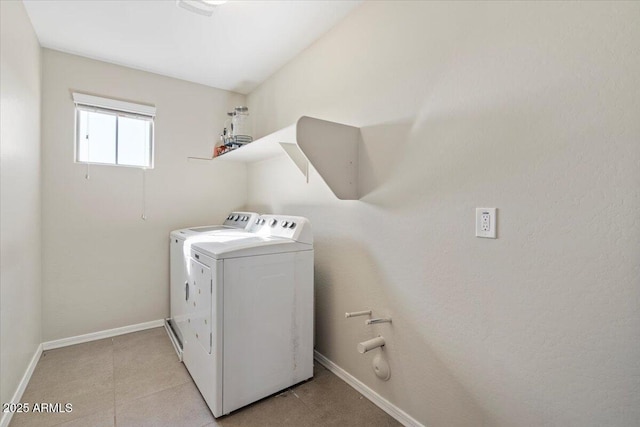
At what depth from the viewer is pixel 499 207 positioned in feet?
3.98

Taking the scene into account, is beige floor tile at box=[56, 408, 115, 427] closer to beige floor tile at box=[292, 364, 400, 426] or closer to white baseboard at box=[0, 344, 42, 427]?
white baseboard at box=[0, 344, 42, 427]

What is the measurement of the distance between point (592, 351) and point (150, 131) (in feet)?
11.1

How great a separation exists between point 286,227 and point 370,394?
46.4 inches

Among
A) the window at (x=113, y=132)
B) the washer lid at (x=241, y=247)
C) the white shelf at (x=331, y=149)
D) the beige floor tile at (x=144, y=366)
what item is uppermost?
the window at (x=113, y=132)

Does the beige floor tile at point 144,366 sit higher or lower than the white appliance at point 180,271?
lower

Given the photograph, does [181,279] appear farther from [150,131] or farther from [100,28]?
[100,28]

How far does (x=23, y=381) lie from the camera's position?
1881mm

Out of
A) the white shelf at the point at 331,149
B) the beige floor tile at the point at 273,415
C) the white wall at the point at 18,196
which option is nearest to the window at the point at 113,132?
the white wall at the point at 18,196

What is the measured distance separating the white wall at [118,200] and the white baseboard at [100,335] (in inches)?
1.9

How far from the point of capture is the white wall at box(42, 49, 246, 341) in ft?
8.04

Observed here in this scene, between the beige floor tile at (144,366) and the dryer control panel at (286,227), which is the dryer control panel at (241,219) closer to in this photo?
the dryer control panel at (286,227)

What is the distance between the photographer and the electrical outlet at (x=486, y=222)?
4.01ft

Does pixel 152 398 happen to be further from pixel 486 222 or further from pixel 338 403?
pixel 486 222

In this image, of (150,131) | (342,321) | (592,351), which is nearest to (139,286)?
(150,131)
